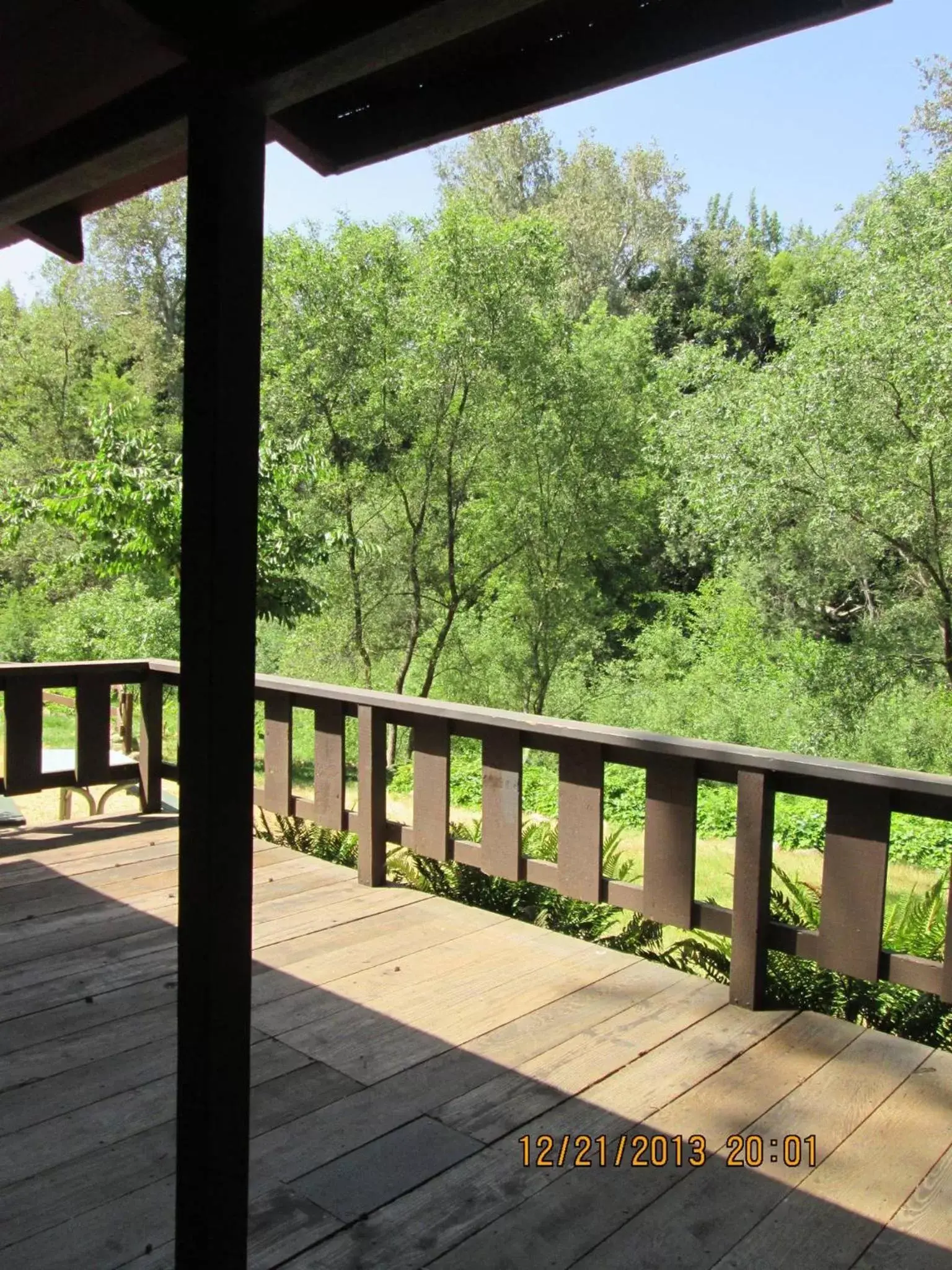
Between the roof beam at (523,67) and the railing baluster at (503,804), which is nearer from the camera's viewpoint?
the roof beam at (523,67)

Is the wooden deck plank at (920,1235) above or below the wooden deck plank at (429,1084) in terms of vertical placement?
above

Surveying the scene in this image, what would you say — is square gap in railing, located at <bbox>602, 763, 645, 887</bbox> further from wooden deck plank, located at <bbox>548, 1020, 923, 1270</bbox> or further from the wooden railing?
wooden deck plank, located at <bbox>548, 1020, 923, 1270</bbox>

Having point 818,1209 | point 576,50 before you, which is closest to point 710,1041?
point 818,1209

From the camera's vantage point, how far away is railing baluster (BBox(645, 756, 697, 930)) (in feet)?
8.41

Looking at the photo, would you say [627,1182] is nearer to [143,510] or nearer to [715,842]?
[143,510]

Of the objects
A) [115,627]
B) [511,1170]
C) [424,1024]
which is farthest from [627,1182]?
[115,627]

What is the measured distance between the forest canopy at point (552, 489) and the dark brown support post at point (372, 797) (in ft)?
13.9

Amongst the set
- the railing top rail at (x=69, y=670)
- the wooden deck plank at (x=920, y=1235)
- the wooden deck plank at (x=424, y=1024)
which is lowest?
the wooden deck plank at (x=424, y=1024)

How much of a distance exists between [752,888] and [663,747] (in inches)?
16.6

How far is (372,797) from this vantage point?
3.39 metres

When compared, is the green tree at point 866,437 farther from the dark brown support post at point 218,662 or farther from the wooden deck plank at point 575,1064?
the dark brown support post at point 218,662

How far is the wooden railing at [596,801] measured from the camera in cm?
228

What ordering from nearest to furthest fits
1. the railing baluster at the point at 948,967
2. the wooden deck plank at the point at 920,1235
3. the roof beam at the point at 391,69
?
the roof beam at the point at 391,69 → the wooden deck plank at the point at 920,1235 → the railing baluster at the point at 948,967

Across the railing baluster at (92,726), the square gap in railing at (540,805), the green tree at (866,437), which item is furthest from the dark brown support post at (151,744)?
the green tree at (866,437)
